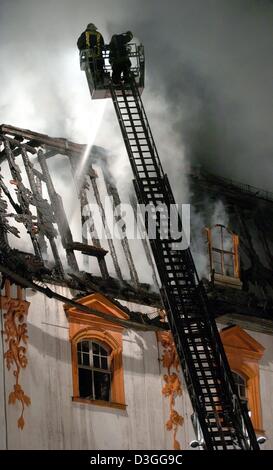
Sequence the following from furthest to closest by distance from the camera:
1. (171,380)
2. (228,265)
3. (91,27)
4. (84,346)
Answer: (228,265), (91,27), (171,380), (84,346)

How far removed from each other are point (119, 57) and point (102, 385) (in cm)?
894

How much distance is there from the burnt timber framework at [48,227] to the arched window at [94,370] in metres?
1.01

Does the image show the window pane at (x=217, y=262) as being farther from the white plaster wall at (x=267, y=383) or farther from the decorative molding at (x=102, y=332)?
the decorative molding at (x=102, y=332)

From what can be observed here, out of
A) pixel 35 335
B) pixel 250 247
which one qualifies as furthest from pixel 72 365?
pixel 250 247

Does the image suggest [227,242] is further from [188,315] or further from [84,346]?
[84,346]

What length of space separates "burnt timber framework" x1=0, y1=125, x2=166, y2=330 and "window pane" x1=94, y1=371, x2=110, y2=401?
1.39 m

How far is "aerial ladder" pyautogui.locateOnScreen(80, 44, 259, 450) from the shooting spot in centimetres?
3812

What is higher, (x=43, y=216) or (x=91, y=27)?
(x=91, y=27)

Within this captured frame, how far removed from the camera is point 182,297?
4047cm

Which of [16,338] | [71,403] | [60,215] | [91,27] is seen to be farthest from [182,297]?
[91,27]

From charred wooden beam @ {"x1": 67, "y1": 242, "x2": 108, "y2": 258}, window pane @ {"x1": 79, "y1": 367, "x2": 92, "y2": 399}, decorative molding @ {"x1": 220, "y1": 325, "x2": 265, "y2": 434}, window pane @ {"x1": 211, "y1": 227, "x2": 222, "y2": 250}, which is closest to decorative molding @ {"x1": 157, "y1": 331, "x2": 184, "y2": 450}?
decorative molding @ {"x1": 220, "y1": 325, "x2": 265, "y2": 434}

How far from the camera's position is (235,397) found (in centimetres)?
3869

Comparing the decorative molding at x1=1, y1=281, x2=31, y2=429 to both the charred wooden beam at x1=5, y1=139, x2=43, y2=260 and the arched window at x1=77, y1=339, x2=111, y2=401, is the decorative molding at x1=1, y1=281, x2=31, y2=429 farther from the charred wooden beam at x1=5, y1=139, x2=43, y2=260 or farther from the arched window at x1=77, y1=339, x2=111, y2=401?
the arched window at x1=77, y1=339, x2=111, y2=401
